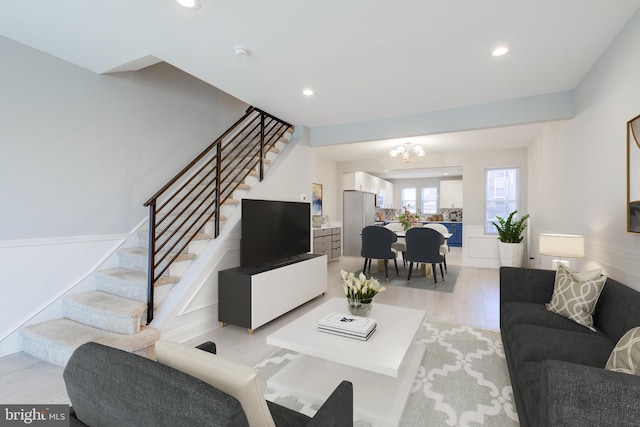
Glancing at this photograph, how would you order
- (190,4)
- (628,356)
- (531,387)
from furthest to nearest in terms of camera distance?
(190,4) → (531,387) → (628,356)

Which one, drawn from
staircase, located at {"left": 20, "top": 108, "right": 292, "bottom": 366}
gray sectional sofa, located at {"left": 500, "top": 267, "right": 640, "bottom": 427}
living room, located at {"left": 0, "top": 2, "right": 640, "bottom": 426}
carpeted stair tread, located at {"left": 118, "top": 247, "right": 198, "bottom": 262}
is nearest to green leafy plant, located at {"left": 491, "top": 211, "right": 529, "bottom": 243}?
living room, located at {"left": 0, "top": 2, "right": 640, "bottom": 426}

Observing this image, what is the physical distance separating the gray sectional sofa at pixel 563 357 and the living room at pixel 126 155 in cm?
48

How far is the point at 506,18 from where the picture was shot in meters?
2.02

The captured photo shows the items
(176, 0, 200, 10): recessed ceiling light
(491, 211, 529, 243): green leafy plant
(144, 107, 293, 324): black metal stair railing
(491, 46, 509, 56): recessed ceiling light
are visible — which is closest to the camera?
(176, 0, 200, 10): recessed ceiling light

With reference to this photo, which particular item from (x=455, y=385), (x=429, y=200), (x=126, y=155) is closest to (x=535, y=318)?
(x=455, y=385)

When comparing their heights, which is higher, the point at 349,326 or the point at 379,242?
the point at 379,242

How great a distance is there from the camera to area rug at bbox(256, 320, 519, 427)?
1.78 m

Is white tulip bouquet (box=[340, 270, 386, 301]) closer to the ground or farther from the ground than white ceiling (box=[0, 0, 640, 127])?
closer to the ground

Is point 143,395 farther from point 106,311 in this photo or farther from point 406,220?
point 406,220

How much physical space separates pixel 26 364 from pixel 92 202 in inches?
59.1

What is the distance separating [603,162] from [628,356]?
198cm

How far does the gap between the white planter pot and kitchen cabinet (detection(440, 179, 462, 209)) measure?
176 inches

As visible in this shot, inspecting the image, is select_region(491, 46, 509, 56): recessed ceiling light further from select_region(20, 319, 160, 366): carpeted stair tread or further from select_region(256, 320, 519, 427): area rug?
select_region(20, 319, 160, 366): carpeted stair tread

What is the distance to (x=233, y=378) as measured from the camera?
0.85 metres
